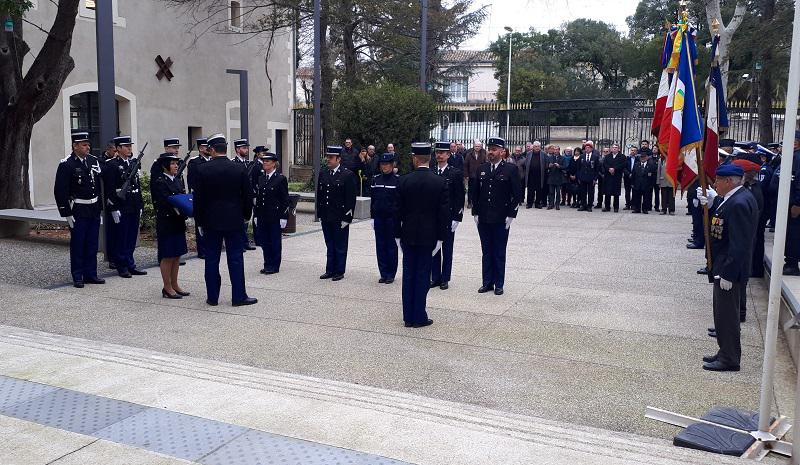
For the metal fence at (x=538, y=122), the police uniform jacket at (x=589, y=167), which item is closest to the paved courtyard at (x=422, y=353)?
the police uniform jacket at (x=589, y=167)

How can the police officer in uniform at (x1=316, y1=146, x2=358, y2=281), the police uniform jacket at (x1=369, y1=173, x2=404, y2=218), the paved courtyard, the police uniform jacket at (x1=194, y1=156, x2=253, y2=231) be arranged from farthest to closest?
1. the police officer in uniform at (x1=316, y1=146, x2=358, y2=281)
2. the police uniform jacket at (x1=369, y1=173, x2=404, y2=218)
3. the police uniform jacket at (x1=194, y1=156, x2=253, y2=231)
4. the paved courtyard

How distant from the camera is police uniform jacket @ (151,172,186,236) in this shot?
8852 millimetres

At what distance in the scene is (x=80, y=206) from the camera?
9.49 meters

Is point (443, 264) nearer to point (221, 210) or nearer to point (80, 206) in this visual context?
point (221, 210)

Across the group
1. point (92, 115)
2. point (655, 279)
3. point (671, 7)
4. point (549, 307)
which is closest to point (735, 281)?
point (549, 307)

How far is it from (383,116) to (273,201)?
1020 centimetres

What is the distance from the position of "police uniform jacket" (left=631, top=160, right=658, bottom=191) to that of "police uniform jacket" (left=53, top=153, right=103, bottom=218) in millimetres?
13346

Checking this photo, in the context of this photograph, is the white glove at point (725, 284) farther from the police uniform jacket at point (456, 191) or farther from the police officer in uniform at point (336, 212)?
the police officer in uniform at point (336, 212)

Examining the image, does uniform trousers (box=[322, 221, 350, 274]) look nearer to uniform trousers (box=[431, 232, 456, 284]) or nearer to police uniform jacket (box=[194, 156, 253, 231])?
uniform trousers (box=[431, 232, 456, 284])

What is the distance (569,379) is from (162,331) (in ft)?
13.4

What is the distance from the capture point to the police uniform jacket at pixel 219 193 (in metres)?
8.20

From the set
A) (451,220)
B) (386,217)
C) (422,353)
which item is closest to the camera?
(422,353)

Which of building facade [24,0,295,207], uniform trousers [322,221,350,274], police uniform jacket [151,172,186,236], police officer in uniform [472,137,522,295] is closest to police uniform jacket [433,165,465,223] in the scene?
police officer in uniform [472,137,522,295]

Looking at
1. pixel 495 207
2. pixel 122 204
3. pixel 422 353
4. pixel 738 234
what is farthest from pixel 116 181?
pixel 738 234
